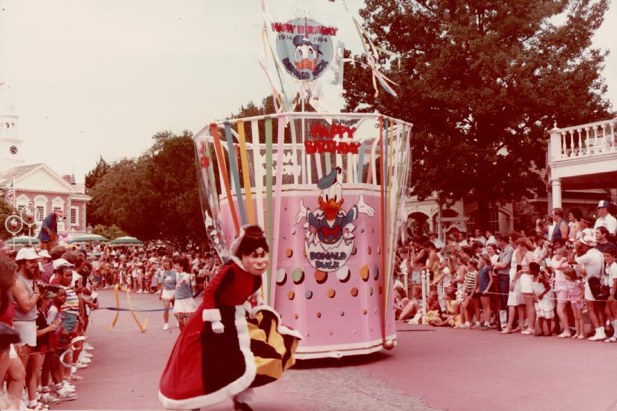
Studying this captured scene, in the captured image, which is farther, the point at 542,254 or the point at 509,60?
the point at 509,60

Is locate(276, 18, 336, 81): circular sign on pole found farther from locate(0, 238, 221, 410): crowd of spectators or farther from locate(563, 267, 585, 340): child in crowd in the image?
locate(563, 267, 585, 340): child in crowd

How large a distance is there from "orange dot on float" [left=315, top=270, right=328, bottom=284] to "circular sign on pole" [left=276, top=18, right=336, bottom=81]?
3.07 meters

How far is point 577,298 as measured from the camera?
1218cm

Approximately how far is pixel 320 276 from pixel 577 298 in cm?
466

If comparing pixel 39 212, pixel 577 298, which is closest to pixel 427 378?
pixel 577 298

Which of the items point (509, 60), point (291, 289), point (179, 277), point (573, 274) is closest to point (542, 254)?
point (573, 274)

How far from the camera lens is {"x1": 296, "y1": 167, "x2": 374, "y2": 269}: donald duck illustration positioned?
1012 cm

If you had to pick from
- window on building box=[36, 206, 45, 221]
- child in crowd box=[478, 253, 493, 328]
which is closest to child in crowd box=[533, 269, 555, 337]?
child in crowd box=[478, 253, 493, 328]

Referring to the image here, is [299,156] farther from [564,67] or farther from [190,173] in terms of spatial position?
[190,173]

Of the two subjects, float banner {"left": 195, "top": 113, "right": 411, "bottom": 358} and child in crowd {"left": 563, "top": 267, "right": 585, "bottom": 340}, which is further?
child in crowd {"left": 563, "top": 267, "right": 585, "bottom": 340}

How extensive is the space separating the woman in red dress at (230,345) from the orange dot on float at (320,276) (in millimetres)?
2884

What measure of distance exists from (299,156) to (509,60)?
15.6m

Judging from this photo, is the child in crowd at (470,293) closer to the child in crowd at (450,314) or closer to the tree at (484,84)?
the child in crowd at (450,314)

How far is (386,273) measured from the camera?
427 inches
